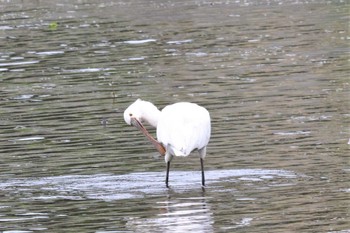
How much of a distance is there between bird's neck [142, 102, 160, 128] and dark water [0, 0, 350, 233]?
0.53 metres

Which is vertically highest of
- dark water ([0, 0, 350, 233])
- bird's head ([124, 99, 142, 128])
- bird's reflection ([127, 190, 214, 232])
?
bird's head ([124, 99, 142, 128])

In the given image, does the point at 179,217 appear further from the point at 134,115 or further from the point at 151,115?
the point at 134,115

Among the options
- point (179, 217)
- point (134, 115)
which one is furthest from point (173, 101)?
point (179, 217)

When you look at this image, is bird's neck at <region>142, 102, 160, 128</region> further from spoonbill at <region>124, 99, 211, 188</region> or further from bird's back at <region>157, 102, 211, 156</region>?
bird's back at <region>157, 102, 211, 156</region>

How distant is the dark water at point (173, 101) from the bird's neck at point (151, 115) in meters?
0.53

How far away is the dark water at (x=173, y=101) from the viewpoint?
11422 mm

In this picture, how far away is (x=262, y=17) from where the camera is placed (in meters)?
32.0

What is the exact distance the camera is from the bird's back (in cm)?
1296

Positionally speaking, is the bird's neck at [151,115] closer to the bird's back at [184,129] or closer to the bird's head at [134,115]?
the bird's head at [134,115]

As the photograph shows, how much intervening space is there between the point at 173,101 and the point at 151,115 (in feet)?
15.8

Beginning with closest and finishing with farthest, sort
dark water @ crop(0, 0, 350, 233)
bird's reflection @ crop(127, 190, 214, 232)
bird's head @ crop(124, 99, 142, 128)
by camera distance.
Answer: bird's reflection @ crop(127, 190, 214, 232) → dark water @ crop(0, 0, 350, 233) → bird's head @ crop(124, 99, 142, 128)

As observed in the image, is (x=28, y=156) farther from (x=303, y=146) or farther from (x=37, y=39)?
(x=37, y=39)

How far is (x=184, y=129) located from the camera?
1314cm

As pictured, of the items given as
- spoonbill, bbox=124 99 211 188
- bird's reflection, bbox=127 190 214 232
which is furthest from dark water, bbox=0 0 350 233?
spoonbill, bbox=124 99 211 188
